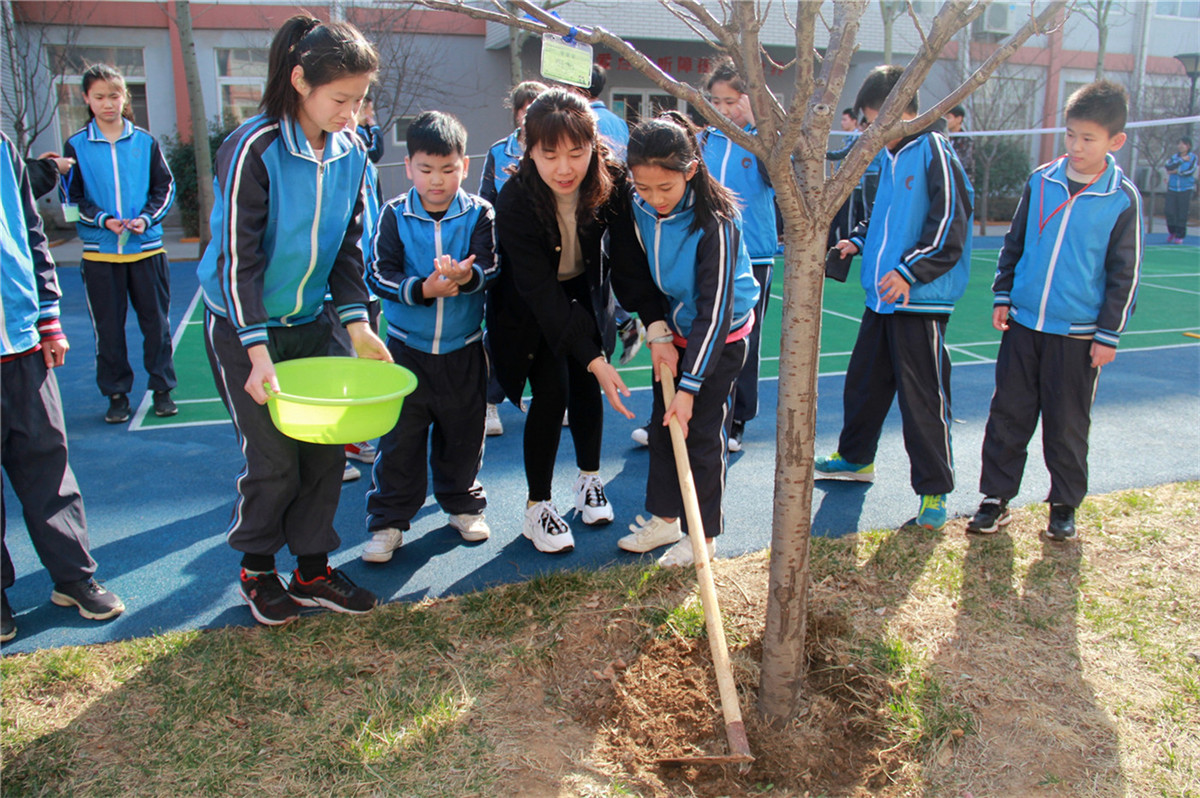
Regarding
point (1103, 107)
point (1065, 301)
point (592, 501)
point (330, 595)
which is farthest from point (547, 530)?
point (1103, 107)

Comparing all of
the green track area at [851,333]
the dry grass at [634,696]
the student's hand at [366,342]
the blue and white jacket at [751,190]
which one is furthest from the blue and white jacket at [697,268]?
the green track area at [851,333]

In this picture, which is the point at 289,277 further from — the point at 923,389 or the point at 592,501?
the point at 923,389

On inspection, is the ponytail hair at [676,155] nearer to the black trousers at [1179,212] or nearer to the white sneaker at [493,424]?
the white sneaker at [493,424]

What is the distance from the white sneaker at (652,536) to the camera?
11.5 ft

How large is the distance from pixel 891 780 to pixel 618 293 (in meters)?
1.83

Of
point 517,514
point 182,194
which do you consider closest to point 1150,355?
point 517,514

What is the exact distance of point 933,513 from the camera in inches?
145

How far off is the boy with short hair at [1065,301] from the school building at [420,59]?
41.6 feet

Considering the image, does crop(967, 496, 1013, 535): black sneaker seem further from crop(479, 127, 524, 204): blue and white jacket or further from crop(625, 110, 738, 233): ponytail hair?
crop(479, 127, 524, 204): blue and white jacket

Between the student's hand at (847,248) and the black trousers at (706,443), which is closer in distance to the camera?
the black trousers at (706,443)

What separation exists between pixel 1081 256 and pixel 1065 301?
181mm

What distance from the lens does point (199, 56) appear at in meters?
17.2

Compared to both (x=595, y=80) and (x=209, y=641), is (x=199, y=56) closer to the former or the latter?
(x=595, y=80)

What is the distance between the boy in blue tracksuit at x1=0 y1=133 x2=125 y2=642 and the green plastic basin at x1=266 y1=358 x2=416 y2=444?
0.87m
